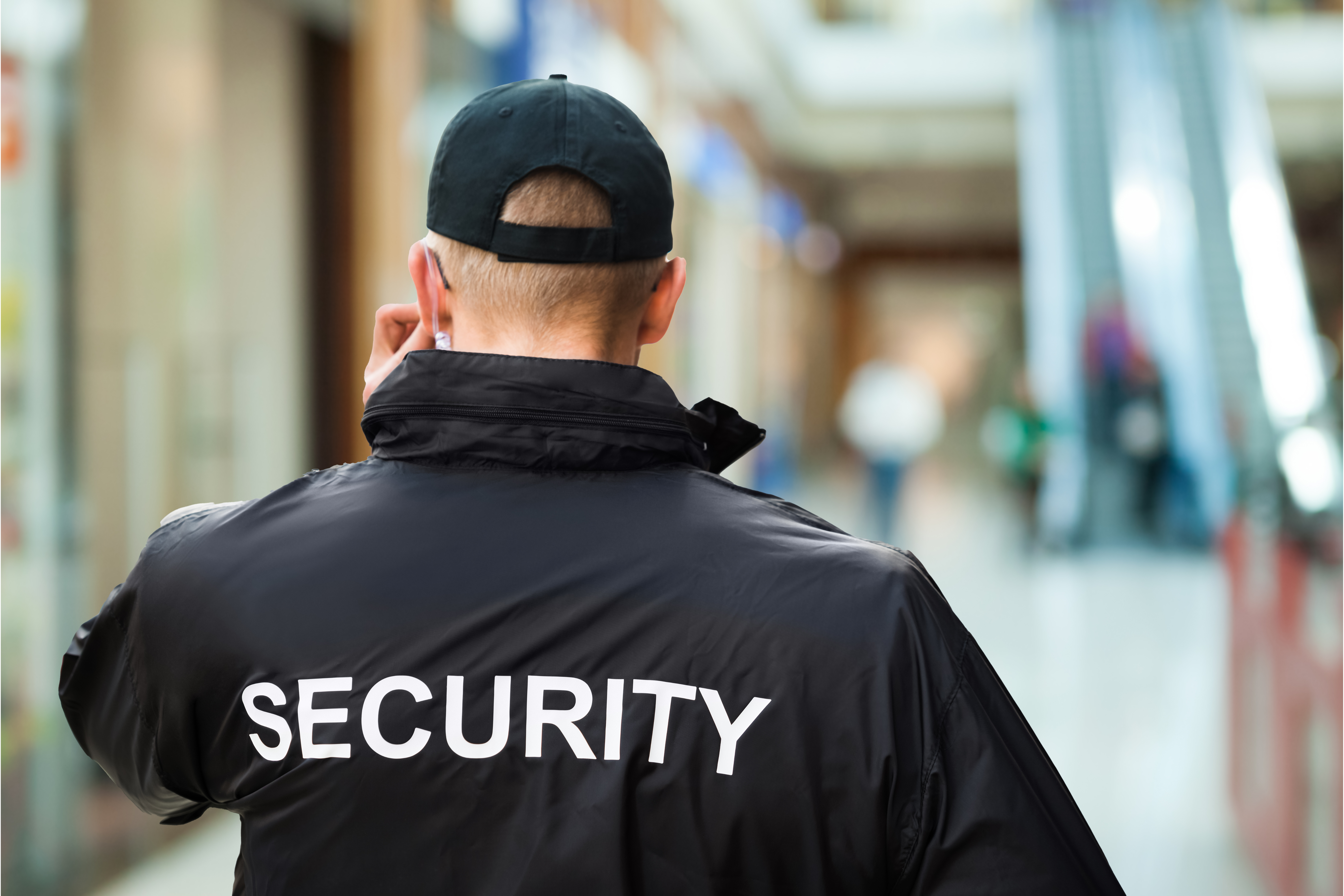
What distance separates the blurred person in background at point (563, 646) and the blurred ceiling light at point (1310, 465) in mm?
8627

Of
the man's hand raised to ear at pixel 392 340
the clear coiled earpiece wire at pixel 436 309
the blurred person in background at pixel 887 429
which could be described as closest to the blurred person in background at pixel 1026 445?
the blurred person in background at pixel 887 429

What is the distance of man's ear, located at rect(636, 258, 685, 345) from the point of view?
1.19 metres

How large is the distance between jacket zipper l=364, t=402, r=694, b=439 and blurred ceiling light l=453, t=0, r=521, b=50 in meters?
5.23

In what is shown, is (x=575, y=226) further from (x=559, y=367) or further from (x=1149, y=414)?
(x=1149, y=414)

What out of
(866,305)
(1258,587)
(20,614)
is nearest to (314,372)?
(20,614)

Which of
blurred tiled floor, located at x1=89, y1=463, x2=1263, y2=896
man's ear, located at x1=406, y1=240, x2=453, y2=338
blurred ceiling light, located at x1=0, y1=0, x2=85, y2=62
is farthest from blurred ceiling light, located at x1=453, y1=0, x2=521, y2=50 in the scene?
man's ear, located at x1=406, y1=240, x2=453, y2=338

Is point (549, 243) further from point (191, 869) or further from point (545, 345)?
point (191, 869)

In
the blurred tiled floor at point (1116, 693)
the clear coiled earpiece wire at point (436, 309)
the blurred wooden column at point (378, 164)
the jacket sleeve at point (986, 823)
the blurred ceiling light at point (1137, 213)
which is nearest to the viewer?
the jacket sleeve at point (986, 823)

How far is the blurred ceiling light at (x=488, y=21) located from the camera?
19.8 ft

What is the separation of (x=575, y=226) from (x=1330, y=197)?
23.8 meters

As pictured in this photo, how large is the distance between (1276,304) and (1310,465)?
3.62m

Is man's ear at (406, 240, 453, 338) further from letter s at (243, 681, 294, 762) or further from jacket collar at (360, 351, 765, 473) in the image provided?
letter s at (243, 681, 294, 762)

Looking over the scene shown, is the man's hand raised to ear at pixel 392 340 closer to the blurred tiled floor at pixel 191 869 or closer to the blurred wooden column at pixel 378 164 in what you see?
the blurred tiled floor at pixel 191 869

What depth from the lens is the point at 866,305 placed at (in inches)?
1174
